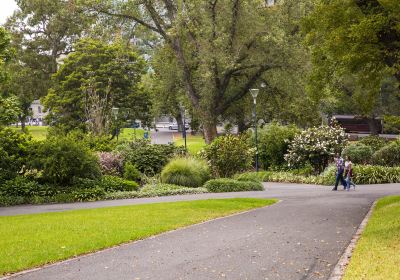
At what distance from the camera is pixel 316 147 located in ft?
101

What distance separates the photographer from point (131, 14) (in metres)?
37.9

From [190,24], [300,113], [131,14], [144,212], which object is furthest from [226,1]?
[144,212]

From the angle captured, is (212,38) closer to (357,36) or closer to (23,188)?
(23,188)

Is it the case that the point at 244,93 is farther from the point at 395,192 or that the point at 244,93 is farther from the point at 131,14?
the point at 395,192

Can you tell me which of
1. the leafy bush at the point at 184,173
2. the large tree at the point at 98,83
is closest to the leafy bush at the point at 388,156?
the leafy bush at the point at 184,173

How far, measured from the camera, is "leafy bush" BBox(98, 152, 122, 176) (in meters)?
24.3

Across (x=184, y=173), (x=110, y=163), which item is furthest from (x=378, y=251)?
(x=110, y=163)

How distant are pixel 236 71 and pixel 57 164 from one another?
67.7ft

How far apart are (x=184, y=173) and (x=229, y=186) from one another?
97.1 inches

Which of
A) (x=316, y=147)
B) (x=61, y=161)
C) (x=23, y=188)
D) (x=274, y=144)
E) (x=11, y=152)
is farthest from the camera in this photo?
(x=274, y=144)

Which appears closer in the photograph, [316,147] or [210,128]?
[316,147]

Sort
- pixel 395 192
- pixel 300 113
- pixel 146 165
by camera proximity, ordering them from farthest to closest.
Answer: pixel 300 113
pixel 146 165
pixel 395 192

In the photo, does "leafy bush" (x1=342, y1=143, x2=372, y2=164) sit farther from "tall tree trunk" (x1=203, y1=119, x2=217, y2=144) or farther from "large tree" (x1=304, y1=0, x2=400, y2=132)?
"large tree" (x1=304, y1=0, x2=400, y2=132)

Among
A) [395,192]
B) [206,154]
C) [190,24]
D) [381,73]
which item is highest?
[190,24]
